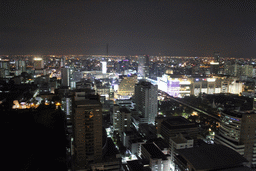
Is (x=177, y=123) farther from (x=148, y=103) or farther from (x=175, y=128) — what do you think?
(x=148, y=103)

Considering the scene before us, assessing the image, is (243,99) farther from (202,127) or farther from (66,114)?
(66,114)

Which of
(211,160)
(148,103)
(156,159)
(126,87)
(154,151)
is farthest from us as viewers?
(126,87)

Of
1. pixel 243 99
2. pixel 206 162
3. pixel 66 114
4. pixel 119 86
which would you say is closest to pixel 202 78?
pixel 243 99

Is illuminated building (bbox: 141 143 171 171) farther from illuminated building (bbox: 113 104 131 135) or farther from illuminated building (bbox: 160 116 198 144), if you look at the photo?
illuminated building (bbox: 113 104 131 135)

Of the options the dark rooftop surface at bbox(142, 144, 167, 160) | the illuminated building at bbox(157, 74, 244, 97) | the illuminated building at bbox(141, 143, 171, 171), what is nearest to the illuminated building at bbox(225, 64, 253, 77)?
the illuminated building at bbox(157, 74, 244, 97)

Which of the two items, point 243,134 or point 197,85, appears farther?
point 197,85

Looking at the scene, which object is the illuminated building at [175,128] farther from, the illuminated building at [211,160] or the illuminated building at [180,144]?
the illuminated building at [211,160]

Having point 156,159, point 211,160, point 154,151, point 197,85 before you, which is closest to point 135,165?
point 156,159

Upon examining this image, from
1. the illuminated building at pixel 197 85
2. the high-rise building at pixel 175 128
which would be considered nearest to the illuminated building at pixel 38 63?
the illuminated building at pixel 197 85
